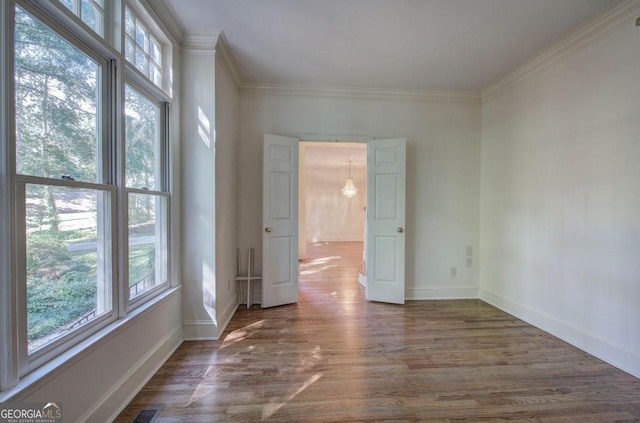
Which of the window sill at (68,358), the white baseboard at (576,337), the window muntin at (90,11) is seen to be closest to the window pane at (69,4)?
the window muntin at (90,11)

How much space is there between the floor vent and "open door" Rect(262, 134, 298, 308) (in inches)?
67.0

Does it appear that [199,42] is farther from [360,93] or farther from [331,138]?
[360,93]

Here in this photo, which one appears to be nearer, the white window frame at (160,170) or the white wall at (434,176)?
the white window frame at (160,170)

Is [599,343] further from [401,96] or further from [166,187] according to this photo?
[166,187]

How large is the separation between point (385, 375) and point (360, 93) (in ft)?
10.8

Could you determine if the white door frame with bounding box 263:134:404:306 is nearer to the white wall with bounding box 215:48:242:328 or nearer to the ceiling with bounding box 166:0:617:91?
the ceiling with bounding box 166:0:617:91

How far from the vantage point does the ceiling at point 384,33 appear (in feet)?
7.01

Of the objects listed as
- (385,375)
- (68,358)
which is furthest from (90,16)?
(385,375)

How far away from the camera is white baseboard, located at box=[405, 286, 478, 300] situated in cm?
371

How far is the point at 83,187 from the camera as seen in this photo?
143cm

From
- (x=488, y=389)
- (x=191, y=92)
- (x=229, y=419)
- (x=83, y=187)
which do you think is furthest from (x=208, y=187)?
(x=488, y=389)

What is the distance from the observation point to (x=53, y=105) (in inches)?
50.6

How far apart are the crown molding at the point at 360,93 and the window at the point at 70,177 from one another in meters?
1.51

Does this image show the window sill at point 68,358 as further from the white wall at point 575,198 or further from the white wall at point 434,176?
the white wall at point 575,198
